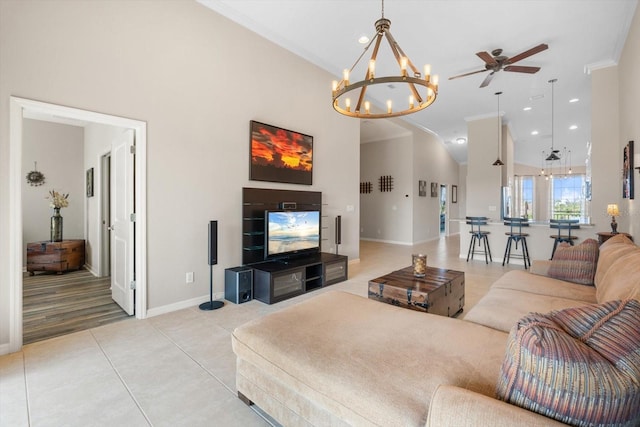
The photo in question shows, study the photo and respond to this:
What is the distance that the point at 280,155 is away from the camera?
14.7 ft

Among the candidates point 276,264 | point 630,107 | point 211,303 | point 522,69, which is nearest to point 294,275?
point 276,264

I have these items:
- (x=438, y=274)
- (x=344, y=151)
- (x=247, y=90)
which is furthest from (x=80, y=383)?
(x=344, y=151)

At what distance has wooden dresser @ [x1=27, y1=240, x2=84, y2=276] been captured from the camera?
16.0 feet

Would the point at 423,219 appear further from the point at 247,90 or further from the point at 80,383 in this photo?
the point at 80,383

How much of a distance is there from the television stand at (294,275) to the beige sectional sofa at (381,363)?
5.34 ft

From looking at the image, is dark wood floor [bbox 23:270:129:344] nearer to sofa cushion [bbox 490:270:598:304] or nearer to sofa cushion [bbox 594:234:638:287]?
sofa cushion [bbox 490:270:598:304]

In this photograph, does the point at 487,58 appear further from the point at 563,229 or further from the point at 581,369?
the point at 581,369

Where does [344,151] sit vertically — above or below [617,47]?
below

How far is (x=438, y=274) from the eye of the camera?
3.19 meters

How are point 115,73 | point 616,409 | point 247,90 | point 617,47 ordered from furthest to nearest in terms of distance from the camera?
point 617,47
point 247,90
point 115,73
point 616,409

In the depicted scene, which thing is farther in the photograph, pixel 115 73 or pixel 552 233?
pixel 552 233

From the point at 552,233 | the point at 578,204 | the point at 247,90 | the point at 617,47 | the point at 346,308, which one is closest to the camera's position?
the point at 346,308

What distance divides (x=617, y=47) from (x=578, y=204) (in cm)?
1121

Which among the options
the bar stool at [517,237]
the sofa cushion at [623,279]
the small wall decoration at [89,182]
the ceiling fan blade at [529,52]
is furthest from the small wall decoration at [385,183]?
the small wall decoration at [89,182]
